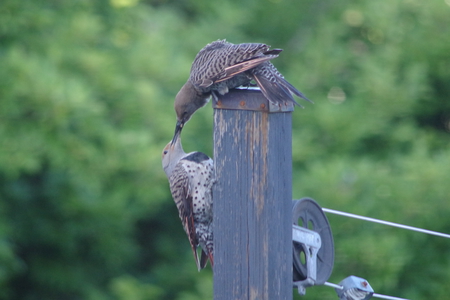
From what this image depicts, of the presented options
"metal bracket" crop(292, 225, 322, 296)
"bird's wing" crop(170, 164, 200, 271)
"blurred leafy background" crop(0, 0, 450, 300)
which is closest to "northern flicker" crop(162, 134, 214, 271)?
"bird's wing" crop(170, 164, 200, 271)

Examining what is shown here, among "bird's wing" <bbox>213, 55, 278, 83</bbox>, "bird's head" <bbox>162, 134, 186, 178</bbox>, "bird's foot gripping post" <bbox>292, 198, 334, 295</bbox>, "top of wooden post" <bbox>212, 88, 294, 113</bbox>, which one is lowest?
"bird's foot gripping post" <bbox>292, 198, 334, 295</bbox>

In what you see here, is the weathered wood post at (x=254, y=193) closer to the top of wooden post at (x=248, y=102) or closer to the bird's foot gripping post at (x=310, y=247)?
the top of wooden post at (x=248, y=102)

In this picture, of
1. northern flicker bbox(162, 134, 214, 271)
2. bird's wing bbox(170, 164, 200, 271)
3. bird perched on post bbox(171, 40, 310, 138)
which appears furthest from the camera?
bird's wing bbox(170, 164, 200, 271)

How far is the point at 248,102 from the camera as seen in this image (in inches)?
102

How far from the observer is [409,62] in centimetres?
706

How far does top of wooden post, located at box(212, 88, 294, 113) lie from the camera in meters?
2.53

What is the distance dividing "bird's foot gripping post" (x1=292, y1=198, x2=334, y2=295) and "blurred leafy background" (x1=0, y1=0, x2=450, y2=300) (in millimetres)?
2741

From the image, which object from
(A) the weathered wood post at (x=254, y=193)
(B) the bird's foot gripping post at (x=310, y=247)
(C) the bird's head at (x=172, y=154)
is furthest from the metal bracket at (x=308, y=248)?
(C) the bird's head at (x=172, y=154)

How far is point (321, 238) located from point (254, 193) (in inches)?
21.3

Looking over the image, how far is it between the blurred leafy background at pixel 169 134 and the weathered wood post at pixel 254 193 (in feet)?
10.2

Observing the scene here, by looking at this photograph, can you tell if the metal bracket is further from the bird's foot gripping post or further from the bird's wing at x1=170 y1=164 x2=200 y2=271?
the bird's wing at x1=170 y1=164 x2=200 y2=271

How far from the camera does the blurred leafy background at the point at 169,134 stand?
5.84 metres

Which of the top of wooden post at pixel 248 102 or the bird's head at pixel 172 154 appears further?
the bird's head at pixel 172 154

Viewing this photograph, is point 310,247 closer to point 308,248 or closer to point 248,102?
point 308,248
